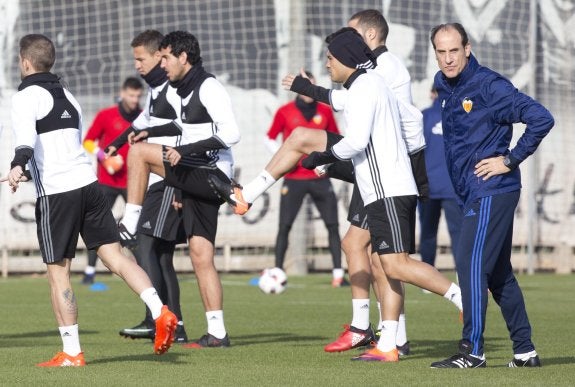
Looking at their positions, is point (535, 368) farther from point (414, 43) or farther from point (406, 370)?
point (414, 43)

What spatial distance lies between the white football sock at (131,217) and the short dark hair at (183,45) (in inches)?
43.9

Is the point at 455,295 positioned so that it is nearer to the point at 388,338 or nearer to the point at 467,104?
the point at 388,338

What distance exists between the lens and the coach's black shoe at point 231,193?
8.72m

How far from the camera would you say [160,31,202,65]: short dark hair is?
925cm

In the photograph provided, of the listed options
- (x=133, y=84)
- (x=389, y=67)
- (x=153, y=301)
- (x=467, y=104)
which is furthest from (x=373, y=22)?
(x=133, y=84)

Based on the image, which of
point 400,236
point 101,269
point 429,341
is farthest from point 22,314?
point 101,269

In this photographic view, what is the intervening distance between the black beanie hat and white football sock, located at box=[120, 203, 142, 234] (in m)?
2.12

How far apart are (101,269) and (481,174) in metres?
11.5

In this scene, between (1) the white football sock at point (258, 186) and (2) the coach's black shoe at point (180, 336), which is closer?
(1) the white football sock at point (258, 186)

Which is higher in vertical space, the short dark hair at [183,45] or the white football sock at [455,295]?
the short dark hair at [183,45]

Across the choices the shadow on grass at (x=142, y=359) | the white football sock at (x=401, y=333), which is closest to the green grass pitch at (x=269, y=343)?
the shadow on grass at (x=142, y=359)

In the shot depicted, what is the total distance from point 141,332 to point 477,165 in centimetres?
340

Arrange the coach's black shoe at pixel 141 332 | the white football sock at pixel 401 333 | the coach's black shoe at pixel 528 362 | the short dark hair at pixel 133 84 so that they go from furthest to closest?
the short dark hair at pixel 133 84
the coach's black shoe at pixel 141 332
the white football sock at pixel 401 333
the coach's black shoe at pixel 528 362

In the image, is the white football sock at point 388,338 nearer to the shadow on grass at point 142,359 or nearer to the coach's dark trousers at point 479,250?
the coach's dark trousers at point 479,250
